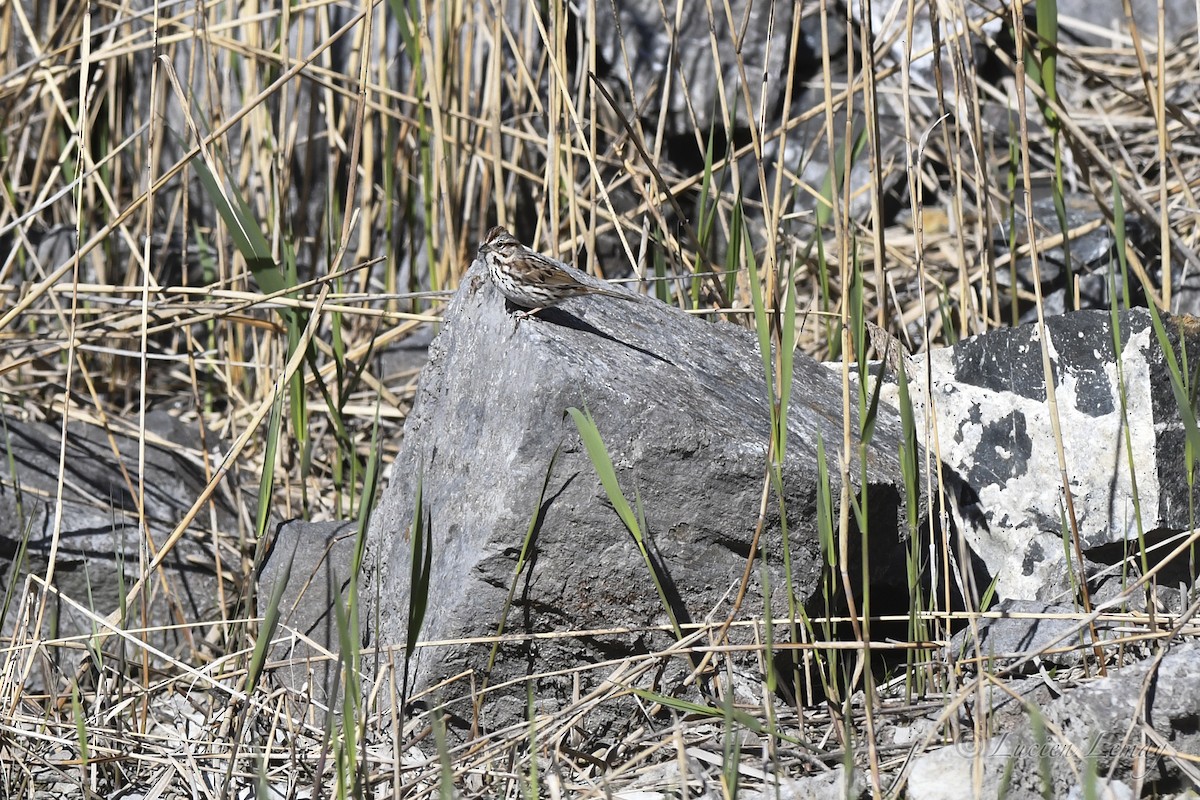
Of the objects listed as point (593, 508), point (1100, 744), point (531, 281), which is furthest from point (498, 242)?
point (1100, 744)

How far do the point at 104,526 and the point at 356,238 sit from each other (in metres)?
2.04

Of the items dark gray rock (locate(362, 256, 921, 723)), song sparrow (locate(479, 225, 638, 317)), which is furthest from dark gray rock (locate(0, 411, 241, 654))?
song sparrow (locate(479, 225, 638, 317))

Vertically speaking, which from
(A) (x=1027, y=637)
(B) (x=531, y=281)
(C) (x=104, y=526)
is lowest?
(A) (x=1027, y=637)

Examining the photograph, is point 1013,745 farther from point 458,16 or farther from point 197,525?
point 458,16

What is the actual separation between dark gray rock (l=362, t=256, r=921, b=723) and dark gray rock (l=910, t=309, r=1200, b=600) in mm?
414

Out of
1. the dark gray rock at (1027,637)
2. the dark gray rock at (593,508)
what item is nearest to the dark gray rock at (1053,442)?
the dark gray rock at (1027,637)

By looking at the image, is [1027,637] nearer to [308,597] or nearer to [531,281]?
[531,281]

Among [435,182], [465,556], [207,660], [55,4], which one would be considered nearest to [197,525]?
[207,660]

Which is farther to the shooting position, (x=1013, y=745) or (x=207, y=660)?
(x=207, y=660)

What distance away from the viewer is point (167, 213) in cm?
585

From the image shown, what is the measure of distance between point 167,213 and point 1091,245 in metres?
4.23

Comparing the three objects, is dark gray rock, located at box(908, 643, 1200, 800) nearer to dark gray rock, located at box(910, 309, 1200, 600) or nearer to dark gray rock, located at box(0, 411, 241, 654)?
dark gray rock, located at box(910, 309, 1200, 600)

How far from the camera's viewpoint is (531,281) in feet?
9.71

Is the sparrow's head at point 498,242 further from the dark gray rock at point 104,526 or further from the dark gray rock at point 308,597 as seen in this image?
the dark gray rock at point 104,526
